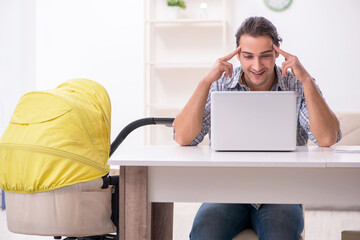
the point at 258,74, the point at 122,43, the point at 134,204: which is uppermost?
the point at 122,43

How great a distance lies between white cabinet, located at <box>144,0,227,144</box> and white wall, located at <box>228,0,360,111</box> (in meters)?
0.59

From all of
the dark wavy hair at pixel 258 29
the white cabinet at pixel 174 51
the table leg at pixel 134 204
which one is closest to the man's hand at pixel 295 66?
the dark wavy hair at pixel 258 29

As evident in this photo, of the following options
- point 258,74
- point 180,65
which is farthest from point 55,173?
point 180,65

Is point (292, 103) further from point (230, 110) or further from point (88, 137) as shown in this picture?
point (88, 137)

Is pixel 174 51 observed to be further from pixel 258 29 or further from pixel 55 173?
pixel 55 173

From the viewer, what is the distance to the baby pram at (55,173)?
168 cm

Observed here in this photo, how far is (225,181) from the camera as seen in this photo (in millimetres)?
1396

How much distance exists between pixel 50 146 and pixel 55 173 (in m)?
0.09

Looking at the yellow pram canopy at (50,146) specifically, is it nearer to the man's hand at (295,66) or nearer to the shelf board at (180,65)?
the man's hand at (295,66)

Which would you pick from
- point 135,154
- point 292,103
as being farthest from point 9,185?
point 292,103

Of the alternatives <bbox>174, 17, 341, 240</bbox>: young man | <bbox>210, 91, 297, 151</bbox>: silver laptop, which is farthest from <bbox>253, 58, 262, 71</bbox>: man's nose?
<bbox>210, 91, 297, 151</bbox>: silver laptop

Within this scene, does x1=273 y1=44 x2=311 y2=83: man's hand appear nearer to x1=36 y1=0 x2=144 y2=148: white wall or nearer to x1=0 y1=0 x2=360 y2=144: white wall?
x1=0 y1=0 x2=360 y2=144: white wall

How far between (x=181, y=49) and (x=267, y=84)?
2.82 m

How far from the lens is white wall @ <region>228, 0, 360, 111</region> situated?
446cm
